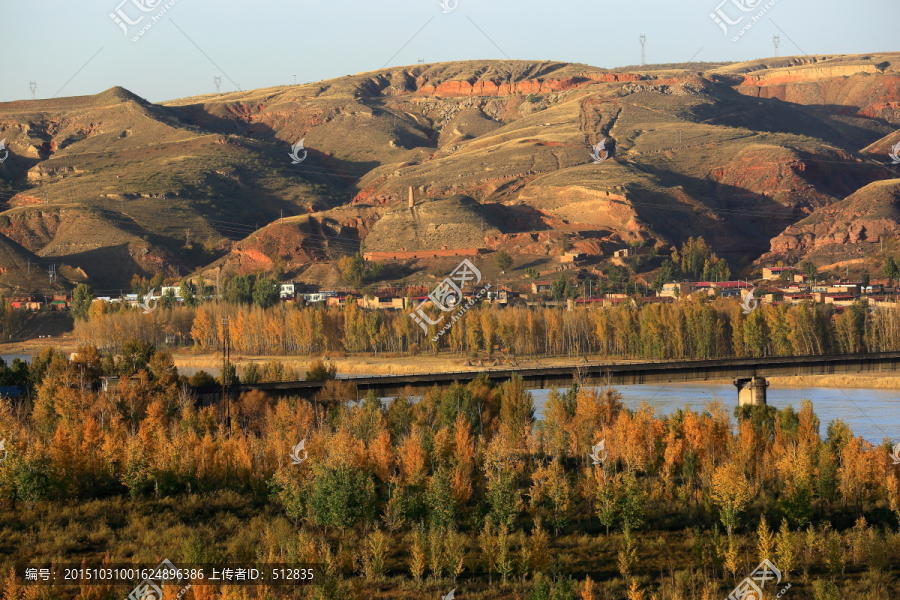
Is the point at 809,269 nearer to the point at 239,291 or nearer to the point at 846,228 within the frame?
the point at 846,228

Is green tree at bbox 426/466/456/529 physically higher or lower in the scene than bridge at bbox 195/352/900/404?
lower

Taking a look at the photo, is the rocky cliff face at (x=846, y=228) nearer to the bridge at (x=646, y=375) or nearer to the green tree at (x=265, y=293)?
the green tree at (x=265, y=293)

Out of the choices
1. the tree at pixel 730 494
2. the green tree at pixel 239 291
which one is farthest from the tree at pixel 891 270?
the tree at pixel 730 494

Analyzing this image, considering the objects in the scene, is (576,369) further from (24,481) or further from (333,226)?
(333,226)

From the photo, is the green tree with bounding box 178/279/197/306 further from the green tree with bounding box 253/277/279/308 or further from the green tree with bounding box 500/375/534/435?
the green tree with bounding box 500/375/534/435

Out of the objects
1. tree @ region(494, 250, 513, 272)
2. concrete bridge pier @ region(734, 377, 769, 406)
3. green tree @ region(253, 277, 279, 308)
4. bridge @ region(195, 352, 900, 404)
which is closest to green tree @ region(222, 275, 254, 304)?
green tree @ region(253, 277, 279, 308)

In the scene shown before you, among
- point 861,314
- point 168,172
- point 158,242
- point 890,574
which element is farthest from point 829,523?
point 168,172

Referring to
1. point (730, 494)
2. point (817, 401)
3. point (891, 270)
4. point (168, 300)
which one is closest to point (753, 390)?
point (817, 401)
